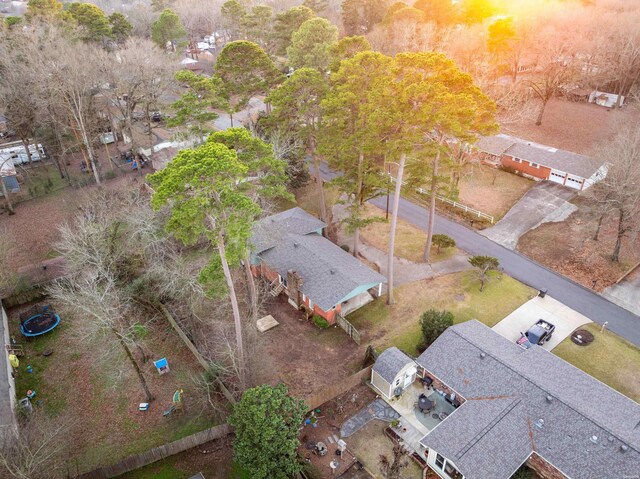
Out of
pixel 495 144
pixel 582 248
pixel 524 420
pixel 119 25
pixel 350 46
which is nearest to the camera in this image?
pixel 524 420

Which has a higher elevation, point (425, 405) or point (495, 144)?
point (495, 144)

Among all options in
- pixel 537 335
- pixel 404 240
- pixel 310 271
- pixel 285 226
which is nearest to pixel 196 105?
pixel 285 226

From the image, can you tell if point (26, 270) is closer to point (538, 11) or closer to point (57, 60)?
point (57, 60)

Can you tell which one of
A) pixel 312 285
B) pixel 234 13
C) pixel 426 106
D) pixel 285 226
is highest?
pixel 234 13

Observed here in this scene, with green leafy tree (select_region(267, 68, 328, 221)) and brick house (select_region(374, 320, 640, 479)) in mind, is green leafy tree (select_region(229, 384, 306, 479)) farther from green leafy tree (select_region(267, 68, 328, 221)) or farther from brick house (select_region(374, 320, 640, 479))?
green leafy tree (select_region(267, 68, 328, 221))

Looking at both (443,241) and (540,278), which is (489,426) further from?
(443,241)

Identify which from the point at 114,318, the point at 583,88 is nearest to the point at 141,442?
the point at 114,318

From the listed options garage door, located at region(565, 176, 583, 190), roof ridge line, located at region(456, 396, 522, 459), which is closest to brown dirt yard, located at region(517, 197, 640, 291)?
garage door, located at region(565, 176, 583, 190)
